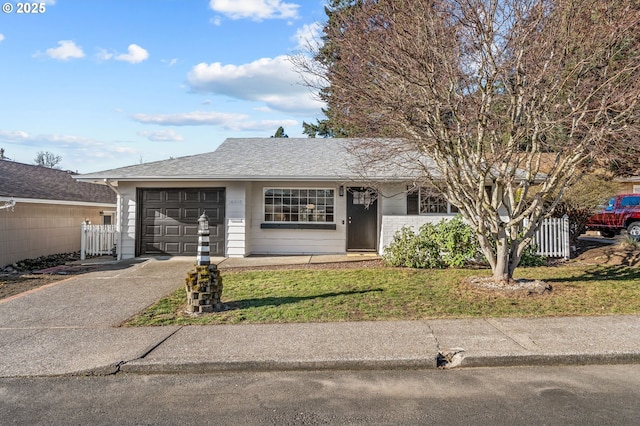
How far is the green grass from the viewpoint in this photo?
6.63 metres

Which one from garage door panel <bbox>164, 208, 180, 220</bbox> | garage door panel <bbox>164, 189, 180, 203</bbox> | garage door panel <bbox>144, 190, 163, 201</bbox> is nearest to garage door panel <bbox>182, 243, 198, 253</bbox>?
garage door panel <bbox>164, 208, 180, 220</bbox>

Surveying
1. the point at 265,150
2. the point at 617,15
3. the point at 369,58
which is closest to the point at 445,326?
the point at 369,58

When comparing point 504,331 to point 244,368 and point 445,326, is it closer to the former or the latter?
point 445,326

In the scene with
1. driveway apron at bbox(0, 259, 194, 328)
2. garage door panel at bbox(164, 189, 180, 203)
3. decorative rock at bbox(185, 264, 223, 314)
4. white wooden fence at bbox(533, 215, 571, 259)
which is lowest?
driveway apron at bbox(0, 259, 194, 328)

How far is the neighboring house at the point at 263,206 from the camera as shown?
41.0ft

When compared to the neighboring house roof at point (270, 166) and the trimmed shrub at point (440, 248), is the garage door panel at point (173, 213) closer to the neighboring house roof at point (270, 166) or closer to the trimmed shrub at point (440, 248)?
the neighboring house roof at point (270, 166)

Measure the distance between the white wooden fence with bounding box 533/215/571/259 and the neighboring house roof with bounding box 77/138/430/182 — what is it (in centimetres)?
383

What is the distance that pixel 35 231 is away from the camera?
14.0 meters

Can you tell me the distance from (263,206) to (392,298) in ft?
23.3

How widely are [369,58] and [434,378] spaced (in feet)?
19.1

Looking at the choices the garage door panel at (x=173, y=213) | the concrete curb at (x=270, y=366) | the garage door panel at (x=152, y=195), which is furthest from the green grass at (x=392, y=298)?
the garage door panel at (x=152, y=195)

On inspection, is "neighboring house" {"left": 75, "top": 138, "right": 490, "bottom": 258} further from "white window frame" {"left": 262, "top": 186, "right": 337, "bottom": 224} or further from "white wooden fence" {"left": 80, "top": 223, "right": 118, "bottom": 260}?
"white wooden fence" {"left": 80, "top": 223, "right": 118, "bottom": 260}

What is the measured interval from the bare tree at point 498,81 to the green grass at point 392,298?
47.6 inches

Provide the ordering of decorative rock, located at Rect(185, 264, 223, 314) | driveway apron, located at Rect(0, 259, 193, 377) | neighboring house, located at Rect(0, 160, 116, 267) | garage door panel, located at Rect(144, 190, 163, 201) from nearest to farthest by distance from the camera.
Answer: driveway apron, located at Rect(0, 259, 193, 377)
decorative rock, located at Rect(185, 264, 223, 314)
neighboring house, located at Rect(0, 160, 116, 267)
garage door panel, located at Rect(144, 190, 163, 201)
